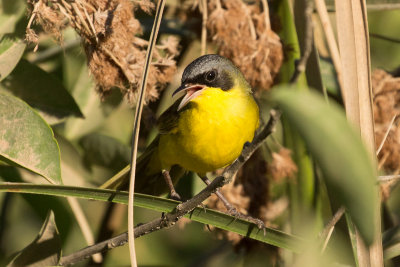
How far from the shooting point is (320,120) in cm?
82

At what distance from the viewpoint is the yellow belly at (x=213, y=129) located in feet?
9.14

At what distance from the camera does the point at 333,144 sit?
82 cm

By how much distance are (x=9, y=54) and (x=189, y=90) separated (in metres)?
0.83

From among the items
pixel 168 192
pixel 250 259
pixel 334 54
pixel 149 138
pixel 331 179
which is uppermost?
pixel 331 179

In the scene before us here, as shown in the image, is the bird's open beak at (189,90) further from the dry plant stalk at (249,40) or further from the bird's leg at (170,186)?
the bird's leg at (170,186)

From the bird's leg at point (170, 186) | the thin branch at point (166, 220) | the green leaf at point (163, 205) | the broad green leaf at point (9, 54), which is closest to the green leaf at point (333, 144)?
the thin branch at point (166, 220)

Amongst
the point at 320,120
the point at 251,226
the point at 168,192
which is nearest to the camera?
the point at 320,120

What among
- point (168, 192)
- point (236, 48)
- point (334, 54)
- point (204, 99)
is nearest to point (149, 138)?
point (168, 192)

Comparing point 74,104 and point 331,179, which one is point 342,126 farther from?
point 74,104

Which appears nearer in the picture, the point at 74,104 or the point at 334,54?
the point at 334,54

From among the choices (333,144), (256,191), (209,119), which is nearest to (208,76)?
(209,119)

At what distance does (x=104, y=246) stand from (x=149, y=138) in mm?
1323

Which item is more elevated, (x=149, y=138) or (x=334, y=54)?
(x=334, y=54)

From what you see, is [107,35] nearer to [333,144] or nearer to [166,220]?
[166,220]
